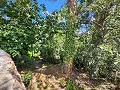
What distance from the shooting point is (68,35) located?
1291 cm

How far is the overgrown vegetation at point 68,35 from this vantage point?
1305cm

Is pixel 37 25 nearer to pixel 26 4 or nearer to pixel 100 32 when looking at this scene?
pixel 26 4

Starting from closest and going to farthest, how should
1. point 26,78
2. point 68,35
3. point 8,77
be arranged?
point 8,77, point 26,78, point 68,35

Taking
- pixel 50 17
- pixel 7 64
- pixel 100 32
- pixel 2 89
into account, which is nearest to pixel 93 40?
pixel 100 32

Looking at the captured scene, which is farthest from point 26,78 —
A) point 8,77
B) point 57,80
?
point 8,77

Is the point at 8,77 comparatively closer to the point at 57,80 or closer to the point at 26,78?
the point at 26,78

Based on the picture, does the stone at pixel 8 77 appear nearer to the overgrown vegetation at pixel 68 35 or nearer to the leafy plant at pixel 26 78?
the leafy plant at pixel 26 78

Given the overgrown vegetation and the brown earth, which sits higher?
the overgrown vegetation

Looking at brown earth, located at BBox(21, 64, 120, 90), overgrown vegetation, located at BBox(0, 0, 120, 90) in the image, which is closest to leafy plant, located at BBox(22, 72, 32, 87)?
brown earth, located at BBox(21, 64, 120, 90)

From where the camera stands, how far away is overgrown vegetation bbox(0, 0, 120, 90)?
13055 millimetres

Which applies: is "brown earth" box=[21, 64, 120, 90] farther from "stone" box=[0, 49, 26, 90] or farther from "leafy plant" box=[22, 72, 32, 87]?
"stone" box=[0, 49, 26, 90]

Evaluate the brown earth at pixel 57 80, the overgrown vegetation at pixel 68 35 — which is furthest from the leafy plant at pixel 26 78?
the overgrown vegetation at pixel 68 35

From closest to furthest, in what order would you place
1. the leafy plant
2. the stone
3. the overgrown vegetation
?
the stone < the leafy plant < the overgrown vegetation

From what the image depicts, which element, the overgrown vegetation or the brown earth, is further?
the overgrown vegetation
